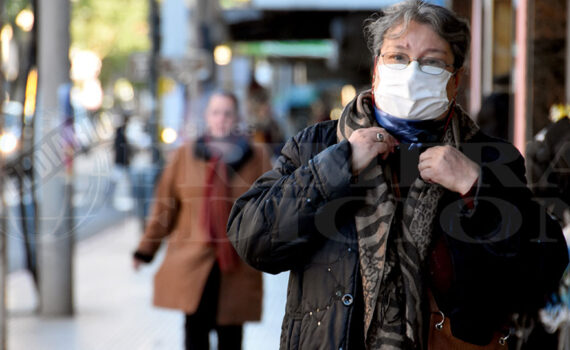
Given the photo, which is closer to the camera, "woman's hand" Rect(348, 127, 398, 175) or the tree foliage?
"woman's hand" Rect(348, 127, 398, 175)

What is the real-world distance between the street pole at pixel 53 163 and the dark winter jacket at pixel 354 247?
6.69m

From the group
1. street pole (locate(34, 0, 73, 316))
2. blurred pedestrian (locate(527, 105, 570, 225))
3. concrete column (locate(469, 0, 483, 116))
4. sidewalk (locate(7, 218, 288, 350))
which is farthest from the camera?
concrete column (locate(469, 0, 483, 116))

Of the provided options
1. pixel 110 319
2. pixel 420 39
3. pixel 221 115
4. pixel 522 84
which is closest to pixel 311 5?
pixel 110 319

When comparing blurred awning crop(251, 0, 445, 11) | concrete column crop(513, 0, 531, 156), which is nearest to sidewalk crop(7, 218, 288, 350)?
concrete column crop(513, 0, 531, 156)

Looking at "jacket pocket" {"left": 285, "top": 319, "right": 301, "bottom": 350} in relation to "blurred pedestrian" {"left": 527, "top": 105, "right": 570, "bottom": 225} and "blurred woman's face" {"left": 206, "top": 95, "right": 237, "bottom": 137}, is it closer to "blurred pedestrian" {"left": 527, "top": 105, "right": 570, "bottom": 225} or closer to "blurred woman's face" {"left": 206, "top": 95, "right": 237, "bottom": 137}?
"blurred pedestrian" {"left": 527, "top": 105, "right": 570, "bottom": 225}

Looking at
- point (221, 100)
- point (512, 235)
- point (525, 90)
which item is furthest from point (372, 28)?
point (525, 90)

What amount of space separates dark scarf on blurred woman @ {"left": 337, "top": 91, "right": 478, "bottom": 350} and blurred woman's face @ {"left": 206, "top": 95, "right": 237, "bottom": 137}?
330 cm

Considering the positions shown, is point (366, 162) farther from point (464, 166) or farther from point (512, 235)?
point (512, 235)

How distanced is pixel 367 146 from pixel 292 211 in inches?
10.6

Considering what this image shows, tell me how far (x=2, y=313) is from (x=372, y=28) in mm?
3528

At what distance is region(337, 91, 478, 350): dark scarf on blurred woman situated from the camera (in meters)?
2.68

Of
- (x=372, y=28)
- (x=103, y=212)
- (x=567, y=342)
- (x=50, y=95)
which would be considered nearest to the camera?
(x=372, y=28)

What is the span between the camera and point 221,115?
238 inches

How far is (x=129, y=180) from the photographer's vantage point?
21.1 m
